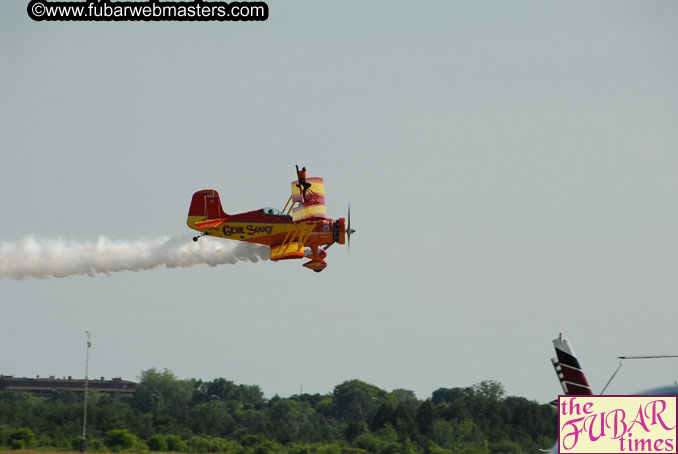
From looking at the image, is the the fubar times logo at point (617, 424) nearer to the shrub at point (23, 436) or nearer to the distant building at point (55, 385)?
the shrub at point (23, 436)

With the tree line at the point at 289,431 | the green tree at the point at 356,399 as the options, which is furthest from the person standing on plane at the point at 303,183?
the green tree at the point at 356,399

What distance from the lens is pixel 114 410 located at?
241 feet

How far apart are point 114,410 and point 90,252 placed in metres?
17.9

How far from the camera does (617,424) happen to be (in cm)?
2172

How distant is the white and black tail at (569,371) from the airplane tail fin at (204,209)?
28589 millimetres

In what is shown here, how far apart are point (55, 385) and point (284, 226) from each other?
147073 mm

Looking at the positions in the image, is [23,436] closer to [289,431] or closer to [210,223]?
[289,431]

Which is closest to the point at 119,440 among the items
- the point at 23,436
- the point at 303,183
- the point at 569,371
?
the point at 23,436

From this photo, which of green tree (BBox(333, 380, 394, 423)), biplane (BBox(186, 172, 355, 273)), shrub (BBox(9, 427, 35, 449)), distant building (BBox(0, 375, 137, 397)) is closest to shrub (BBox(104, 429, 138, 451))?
shrub (BBox(9, 427, 35, 449))

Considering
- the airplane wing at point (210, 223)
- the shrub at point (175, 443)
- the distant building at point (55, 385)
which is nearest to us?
the airplane wing at point (210, 223)

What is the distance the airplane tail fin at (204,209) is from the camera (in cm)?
5600

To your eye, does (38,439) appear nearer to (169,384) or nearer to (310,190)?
(310,190)

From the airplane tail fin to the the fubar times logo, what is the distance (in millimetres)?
36042

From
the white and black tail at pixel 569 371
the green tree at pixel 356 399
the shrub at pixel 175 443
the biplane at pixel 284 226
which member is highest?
the biplane at pixel 284 226
